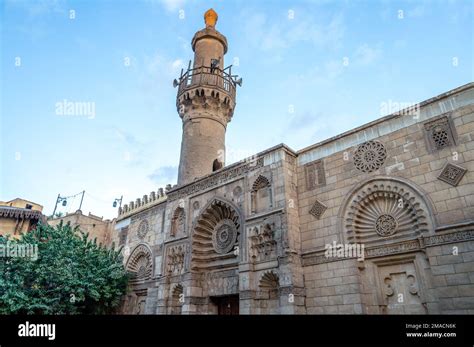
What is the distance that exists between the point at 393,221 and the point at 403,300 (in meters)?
1.90

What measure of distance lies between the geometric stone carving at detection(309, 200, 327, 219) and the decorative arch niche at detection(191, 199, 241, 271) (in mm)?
2535

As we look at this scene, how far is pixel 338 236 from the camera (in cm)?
905

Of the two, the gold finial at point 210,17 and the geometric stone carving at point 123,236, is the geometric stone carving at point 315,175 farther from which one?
the gold finial at point 210,17

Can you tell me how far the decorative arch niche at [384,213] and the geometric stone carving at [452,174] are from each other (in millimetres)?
632

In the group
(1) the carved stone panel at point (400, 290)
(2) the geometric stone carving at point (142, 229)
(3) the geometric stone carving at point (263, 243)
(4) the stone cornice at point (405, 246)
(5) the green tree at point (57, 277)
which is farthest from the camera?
(2) the geometric stone carving at point (142, 229)

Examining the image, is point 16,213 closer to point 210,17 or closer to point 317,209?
point 210,17

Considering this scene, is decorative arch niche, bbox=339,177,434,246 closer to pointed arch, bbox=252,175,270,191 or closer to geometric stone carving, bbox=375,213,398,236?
geometric stone carving, bbox=375,213,398,236

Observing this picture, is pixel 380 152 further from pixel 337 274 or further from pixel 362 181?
pixel 337 274

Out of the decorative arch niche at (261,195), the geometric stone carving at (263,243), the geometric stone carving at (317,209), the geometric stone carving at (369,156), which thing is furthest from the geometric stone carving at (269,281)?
the geometric stone carving at (369,156)

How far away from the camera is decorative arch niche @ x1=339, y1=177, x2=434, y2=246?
800 cm

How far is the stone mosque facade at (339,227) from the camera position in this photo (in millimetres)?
7539

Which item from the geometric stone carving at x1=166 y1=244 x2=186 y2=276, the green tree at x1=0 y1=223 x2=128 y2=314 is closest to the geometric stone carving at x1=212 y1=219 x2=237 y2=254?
the geometric stone carving at x1=166 y1=244 x2=186 y2=276
